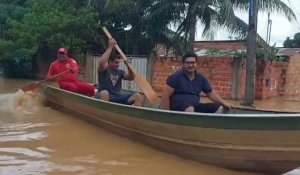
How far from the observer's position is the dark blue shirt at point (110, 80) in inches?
295

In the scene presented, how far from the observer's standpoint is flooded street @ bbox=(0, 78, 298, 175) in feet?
17.1

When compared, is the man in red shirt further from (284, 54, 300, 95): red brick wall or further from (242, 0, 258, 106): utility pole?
(284, 54, 300, 95): red brick wall

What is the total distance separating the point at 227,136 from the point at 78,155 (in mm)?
2104

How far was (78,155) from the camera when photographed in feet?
19.3

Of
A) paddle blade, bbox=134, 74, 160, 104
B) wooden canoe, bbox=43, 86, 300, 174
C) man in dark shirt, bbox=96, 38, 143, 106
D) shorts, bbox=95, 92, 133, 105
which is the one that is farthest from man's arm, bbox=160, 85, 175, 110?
paddle blade, bbox=134, 74, 160, 104

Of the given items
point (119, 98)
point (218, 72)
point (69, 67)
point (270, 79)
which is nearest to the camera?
point (119, 98)

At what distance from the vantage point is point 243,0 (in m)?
15.0

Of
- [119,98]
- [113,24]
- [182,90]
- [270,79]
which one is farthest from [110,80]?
[113,24]

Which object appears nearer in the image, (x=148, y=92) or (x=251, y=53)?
(x=148, y=92)

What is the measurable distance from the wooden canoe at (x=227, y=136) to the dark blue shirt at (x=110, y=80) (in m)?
1.19

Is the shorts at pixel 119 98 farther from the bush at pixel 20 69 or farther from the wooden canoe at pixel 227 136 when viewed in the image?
the bush at pixel 20 69

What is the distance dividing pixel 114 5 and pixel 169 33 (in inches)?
125

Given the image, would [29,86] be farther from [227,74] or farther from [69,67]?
[227,74]

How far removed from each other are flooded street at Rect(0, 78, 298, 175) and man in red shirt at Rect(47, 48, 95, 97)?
4.64ft
